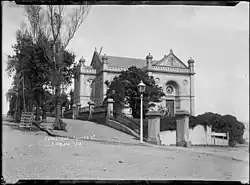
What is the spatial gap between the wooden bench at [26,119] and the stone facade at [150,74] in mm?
822

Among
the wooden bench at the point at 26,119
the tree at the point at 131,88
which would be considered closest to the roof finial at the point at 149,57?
the tree at the point at 131,88

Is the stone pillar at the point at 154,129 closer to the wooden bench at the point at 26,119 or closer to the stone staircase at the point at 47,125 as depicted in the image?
the stone staircase at the point at 47,125

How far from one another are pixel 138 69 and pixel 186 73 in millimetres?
676

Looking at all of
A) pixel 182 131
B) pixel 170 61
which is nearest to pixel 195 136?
pixel 182 131

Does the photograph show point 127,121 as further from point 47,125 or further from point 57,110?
point 47,125

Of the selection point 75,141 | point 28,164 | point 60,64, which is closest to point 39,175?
point 28,164

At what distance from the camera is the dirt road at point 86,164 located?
2.09m

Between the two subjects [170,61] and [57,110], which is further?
[57,110]

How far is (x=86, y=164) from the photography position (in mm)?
2660

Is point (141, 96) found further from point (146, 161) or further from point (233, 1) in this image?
point (233, 1)

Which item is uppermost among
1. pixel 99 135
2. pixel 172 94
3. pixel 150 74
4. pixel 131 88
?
pixel 150 74

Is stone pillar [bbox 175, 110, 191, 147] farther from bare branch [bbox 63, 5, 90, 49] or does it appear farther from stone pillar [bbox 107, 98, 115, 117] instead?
bare branch [bbox 63, 5, 90, 49]

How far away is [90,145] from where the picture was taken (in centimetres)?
374

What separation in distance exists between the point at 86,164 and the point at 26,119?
201cm
